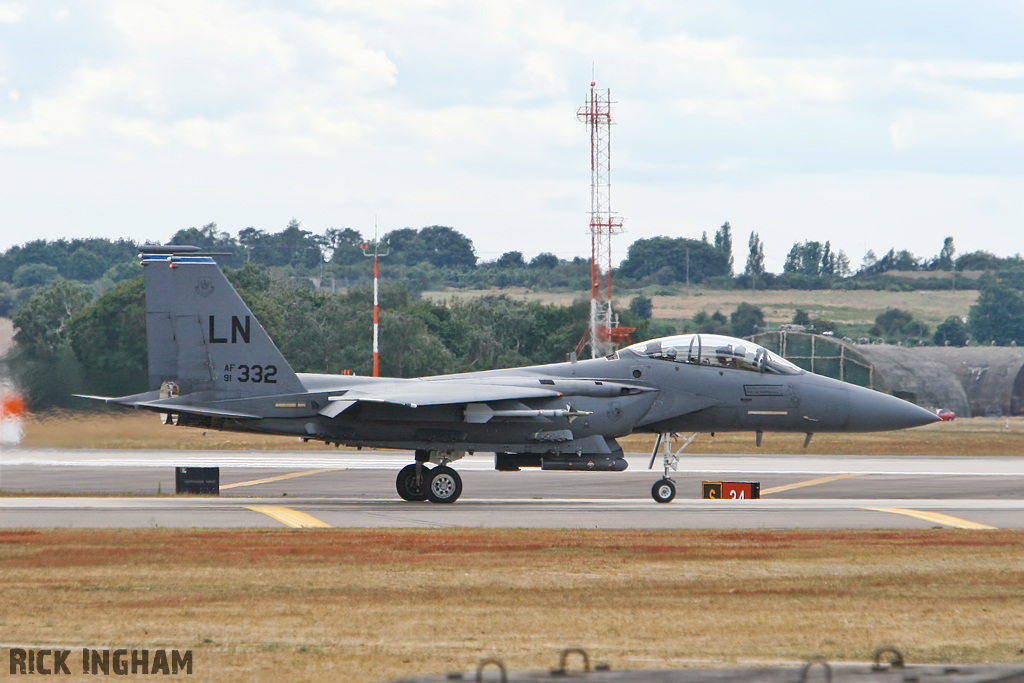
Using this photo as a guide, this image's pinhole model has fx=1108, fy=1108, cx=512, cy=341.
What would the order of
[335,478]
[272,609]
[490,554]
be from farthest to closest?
[335,478]
[490,554]
[272,609]

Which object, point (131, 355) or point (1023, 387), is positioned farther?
point (1023, 387)

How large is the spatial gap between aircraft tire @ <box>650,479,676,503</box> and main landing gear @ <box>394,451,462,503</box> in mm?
3810

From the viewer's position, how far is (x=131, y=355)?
32781 millimetres

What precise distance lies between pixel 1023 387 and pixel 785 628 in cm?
6988

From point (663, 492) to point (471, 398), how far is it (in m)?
4.58

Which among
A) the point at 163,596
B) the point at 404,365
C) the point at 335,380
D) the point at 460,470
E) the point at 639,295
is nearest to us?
the point at 163,596

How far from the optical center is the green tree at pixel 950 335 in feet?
371

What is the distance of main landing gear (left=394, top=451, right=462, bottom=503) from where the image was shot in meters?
21.2

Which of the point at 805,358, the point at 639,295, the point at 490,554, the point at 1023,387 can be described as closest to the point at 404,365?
the point at 805,358

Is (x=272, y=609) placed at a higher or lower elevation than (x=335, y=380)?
lower

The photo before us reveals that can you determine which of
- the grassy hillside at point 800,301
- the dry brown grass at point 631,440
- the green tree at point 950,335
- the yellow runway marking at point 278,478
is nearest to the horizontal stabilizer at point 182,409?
the yellow runway marking at point 278,478

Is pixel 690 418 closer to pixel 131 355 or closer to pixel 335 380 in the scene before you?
pixel 335 380

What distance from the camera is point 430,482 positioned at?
2122cm

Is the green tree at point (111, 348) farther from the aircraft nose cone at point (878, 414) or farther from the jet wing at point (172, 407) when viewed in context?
the aircraft nose cone at point (878, 414)
